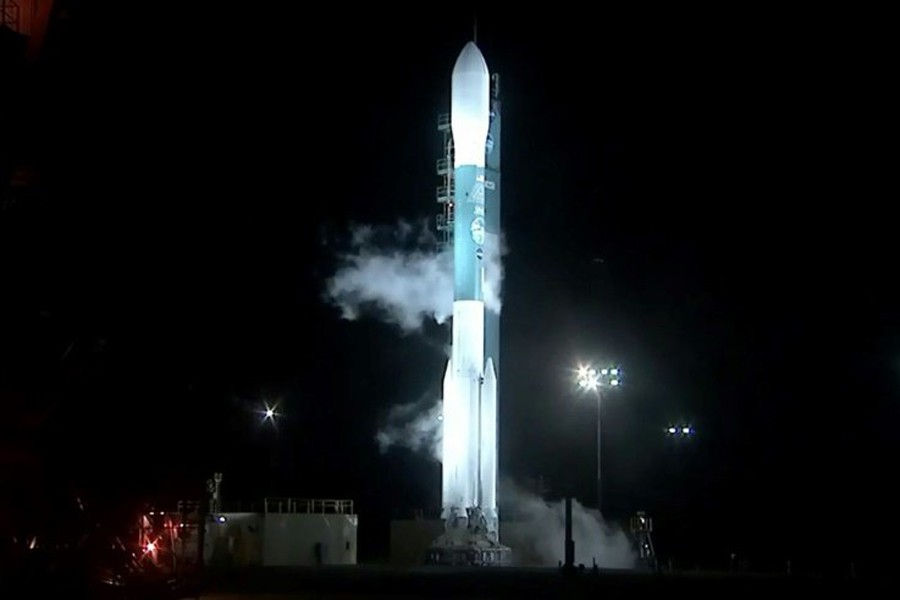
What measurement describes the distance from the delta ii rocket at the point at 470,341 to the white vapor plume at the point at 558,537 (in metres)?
2.47

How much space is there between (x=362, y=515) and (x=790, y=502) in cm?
1914

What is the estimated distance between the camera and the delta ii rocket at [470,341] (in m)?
43.3

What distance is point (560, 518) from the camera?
1844 inches

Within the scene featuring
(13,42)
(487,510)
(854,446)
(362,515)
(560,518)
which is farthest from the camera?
(362,515)

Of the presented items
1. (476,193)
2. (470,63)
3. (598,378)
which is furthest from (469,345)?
(470,63)

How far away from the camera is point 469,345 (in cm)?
4344

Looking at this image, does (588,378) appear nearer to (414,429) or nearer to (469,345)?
(469,345)

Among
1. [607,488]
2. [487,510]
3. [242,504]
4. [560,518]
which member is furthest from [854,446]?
[242,504]

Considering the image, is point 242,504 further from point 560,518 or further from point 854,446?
point 854,446

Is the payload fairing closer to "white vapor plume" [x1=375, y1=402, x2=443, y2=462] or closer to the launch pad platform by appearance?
the launch pad platform

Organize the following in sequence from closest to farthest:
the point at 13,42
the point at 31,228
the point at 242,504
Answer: the point at 13,42, the point at 31,228, the point at 242,504

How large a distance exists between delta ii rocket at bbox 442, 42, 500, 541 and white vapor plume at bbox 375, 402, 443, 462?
19.0 ft

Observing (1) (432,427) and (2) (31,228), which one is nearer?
(2) (31,228)

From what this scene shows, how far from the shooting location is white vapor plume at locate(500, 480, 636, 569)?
148 feet
